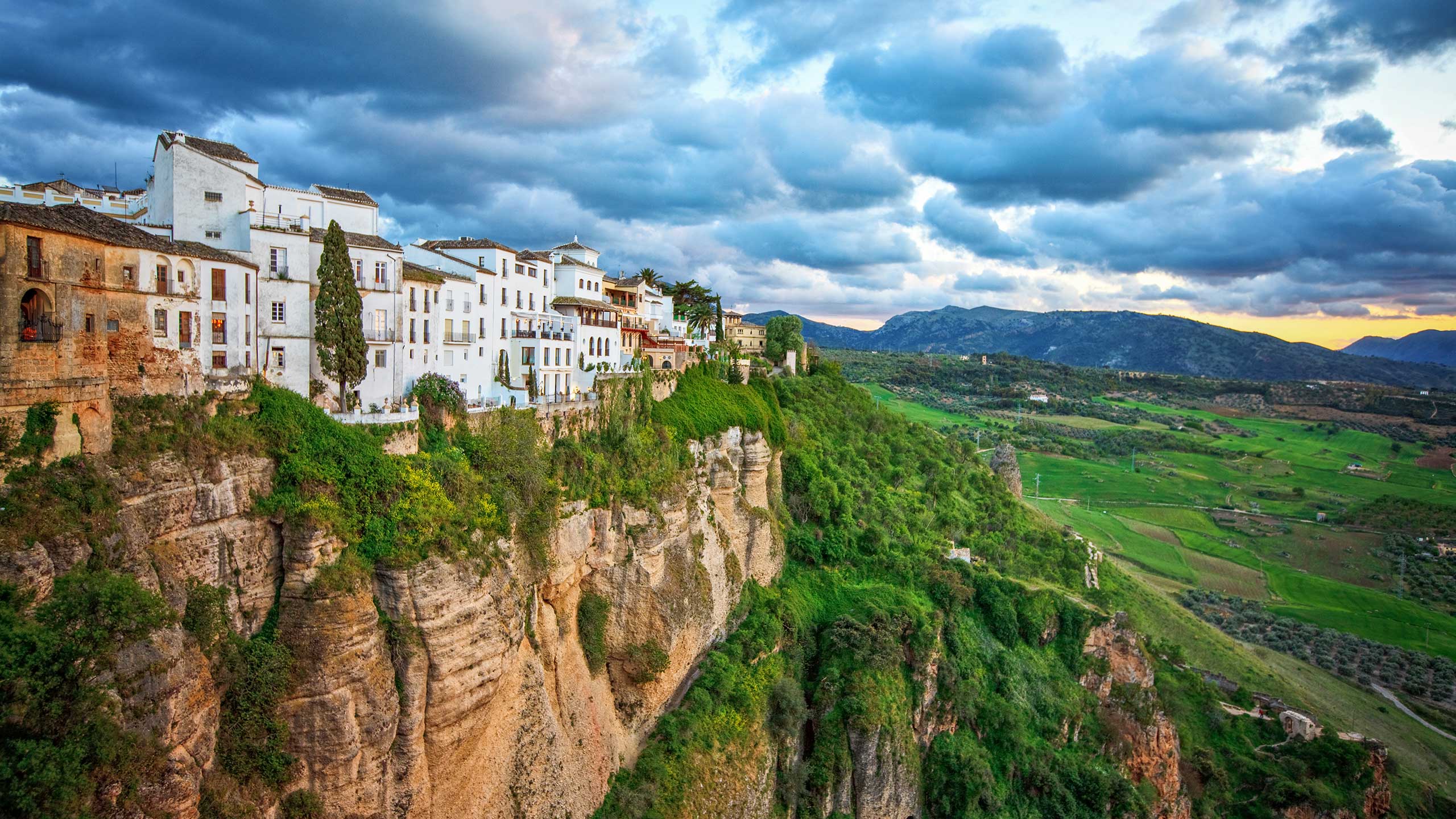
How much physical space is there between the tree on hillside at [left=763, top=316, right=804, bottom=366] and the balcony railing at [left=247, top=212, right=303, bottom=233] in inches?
1744

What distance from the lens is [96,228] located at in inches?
734

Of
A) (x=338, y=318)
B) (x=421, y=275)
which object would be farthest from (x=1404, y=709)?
(x=338, y=318)

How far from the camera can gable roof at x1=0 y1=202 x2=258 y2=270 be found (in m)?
16.4

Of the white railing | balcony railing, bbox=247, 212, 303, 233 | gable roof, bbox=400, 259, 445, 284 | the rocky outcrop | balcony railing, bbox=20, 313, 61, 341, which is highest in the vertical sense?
balcony railing, bbox=247, 212, 303, 233

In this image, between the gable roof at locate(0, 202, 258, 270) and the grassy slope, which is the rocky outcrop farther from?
the gable roof at locate(0, 202, 258, 270)

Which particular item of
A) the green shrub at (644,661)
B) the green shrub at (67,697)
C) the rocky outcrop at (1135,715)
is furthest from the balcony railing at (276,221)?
the rocky outcrop at (1135,715)

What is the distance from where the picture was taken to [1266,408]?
6240 inches

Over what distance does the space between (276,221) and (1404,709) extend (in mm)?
79449

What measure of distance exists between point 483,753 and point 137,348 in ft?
48.1

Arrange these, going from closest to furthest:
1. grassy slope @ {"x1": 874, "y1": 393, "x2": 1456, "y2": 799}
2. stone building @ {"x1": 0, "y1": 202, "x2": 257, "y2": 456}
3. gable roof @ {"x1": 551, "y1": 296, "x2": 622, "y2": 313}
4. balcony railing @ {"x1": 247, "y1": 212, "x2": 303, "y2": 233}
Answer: stone building @ {"x1": 0, "y1": 202, "x2": 257, "y2": 456} < balcony railing @ {"x1": 247, "y1": 212, "x2": 303, "y2": 233} < gable roof @ {"x1": 551, "y1": 296, "x2": 622, "y2": 313} < grassy slope @ {"x1": 874, "y1": 393, "x2": 1456, "y2": 799}

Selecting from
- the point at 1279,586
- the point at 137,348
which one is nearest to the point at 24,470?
the point at 137,348

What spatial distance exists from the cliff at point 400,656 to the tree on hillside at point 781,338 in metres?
36.8

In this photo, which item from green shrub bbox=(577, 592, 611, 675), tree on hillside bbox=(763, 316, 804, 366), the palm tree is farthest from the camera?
tree on hillside bbox=(763, 316, 804, 366)

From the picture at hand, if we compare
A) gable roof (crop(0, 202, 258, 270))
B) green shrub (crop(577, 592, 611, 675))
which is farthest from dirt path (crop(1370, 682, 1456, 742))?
gable roof (crop(0, 202, 258, 270))
